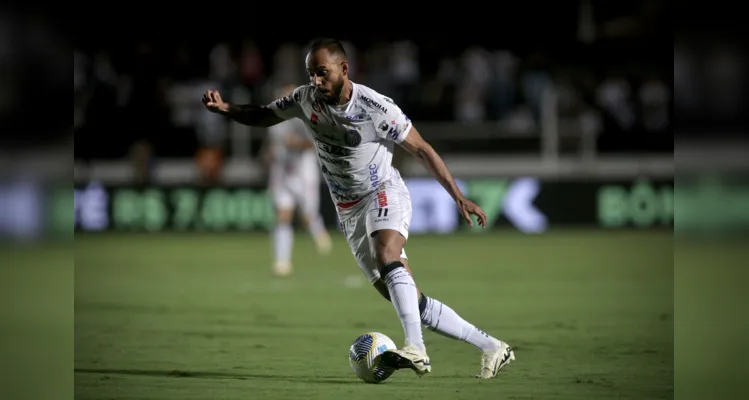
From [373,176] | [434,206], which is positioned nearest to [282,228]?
[434,206]

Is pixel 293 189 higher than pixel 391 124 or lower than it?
lower

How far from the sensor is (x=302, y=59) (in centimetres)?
2389

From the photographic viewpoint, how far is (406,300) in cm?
783

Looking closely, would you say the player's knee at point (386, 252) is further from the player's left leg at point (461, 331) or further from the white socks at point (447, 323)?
the white socks at point (447, 323)

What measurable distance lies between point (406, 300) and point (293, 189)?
9.05 m

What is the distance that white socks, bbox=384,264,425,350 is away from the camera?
307 inches

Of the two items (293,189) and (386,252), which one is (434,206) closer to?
(293,189)

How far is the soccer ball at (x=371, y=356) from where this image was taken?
25.6ft

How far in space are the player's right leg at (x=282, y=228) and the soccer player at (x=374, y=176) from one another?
301 inches

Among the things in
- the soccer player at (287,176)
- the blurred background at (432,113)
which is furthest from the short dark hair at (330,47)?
the blurred background at (432,113)

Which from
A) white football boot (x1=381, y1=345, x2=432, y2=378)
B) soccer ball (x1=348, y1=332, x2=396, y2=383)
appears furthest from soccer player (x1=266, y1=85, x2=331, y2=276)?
white football boot (x1=381, y1=345, x2=432, y2=378)

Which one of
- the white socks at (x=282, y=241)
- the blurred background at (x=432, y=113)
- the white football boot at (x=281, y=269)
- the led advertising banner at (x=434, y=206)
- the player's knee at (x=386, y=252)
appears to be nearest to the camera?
the player's knee at (x=386, y=252)

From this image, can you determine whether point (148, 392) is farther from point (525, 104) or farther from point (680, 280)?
point (525, 104)

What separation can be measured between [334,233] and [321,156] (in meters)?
15.0
